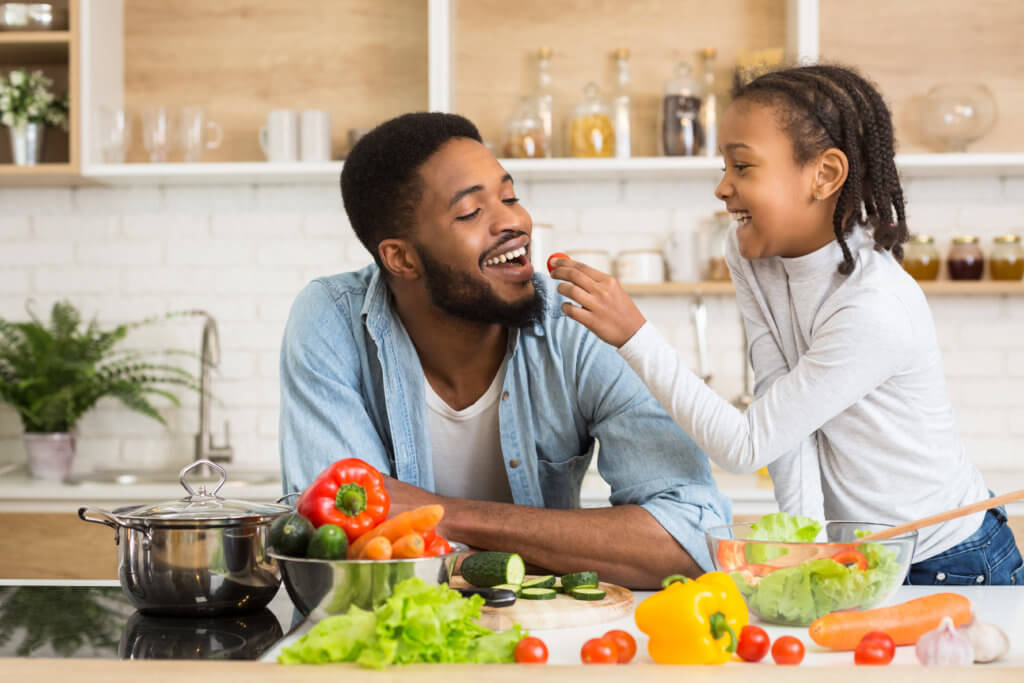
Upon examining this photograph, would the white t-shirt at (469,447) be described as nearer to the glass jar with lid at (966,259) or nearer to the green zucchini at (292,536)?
the green zucchini at (292,536)

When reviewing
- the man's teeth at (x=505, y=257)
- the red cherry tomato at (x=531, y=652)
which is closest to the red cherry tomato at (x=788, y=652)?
the red cherry tomato at (x=531, y=652)

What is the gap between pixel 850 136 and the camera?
5.97 feet

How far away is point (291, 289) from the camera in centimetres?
374

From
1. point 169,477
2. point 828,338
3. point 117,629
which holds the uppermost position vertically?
point 828,338

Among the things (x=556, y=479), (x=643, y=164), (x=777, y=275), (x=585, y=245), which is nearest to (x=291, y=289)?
(x=585, y=245)

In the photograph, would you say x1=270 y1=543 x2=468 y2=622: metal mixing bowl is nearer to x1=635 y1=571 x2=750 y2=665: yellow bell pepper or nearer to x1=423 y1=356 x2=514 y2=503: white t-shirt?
x1=635 y1=571 x2=750 y2=665: yellow bell pepper

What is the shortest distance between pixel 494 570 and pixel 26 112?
278cm

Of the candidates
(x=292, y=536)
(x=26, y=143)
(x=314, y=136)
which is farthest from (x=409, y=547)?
(x=26, y=143)

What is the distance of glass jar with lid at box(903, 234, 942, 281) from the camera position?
3418mm

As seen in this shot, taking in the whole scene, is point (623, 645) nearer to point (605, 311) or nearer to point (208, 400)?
point (605, 311)

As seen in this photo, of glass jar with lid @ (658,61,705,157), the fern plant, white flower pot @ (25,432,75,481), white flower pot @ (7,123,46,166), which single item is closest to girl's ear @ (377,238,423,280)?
glass jar with lid @ (658,61,705,157)

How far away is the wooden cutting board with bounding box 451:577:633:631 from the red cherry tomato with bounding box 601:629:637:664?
174 millimetres

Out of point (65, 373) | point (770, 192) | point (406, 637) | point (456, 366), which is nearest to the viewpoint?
point (406, 637)

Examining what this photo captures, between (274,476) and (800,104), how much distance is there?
2.22 metres
